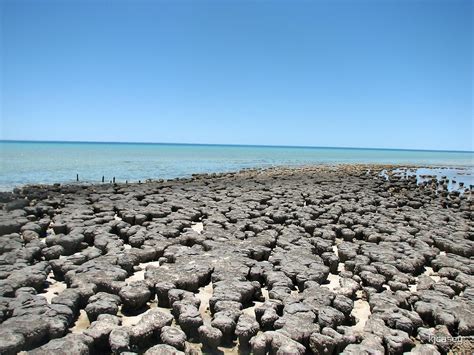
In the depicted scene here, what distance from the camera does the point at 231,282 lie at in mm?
6426

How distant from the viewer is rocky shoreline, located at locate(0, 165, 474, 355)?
189 inches

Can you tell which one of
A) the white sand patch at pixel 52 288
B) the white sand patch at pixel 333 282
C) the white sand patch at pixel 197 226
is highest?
the white sand patch at pixel 197 226

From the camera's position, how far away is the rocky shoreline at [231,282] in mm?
4797

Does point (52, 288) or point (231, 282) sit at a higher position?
point (231, 282)

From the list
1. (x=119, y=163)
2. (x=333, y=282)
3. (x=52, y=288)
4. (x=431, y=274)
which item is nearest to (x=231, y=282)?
(x=333, y=282)

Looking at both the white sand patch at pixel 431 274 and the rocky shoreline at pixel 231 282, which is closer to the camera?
the rocky shoreline at pixel 231 282

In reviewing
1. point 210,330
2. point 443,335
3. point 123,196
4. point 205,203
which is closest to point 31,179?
point 123,196

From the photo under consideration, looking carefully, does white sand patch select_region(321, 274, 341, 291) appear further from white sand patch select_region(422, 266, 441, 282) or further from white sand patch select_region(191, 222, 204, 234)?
white sand patch select_region(191, 222, 204, 234)

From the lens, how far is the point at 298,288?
22.4 feet

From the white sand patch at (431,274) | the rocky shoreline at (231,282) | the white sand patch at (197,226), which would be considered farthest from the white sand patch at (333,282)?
the white sand patch at (197,226)

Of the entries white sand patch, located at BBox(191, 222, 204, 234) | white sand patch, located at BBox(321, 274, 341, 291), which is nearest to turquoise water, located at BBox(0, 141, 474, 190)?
white sand patch, located at BBox(191, 222, 204, 234)

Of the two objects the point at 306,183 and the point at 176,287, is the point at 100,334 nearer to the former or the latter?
the point at 176,287

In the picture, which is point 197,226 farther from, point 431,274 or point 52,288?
point 431,274

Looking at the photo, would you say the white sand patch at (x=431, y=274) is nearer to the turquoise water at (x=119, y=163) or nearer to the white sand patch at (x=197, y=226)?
the white sand patch at (x=197, y=226)
